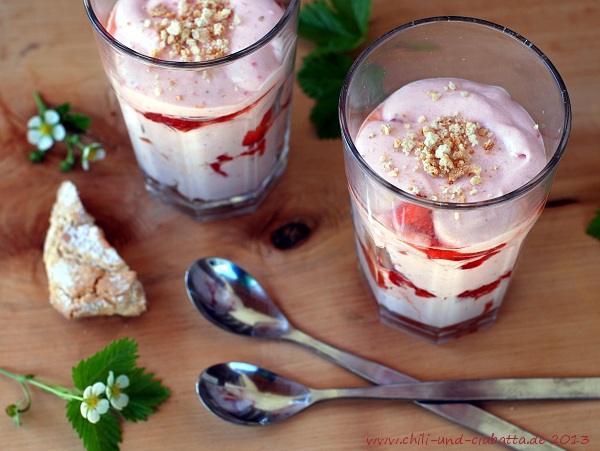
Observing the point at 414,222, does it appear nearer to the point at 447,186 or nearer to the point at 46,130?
the point at 447,186

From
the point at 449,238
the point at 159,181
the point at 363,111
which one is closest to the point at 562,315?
the point at 449,238

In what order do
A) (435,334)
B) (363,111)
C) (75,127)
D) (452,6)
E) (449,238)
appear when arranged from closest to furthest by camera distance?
(449,238) < (363,111) < (435,334) < (75,127) < (452,6)

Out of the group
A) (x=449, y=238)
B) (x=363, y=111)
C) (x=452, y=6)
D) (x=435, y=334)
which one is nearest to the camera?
(x=449, y=238)

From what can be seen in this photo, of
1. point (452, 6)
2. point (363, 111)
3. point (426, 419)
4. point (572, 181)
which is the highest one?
point (363, 111)

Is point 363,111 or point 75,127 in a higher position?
point 363,111

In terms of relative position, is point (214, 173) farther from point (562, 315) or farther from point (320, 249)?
point (562, 315)

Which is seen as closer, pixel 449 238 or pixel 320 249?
pixel 449 238
